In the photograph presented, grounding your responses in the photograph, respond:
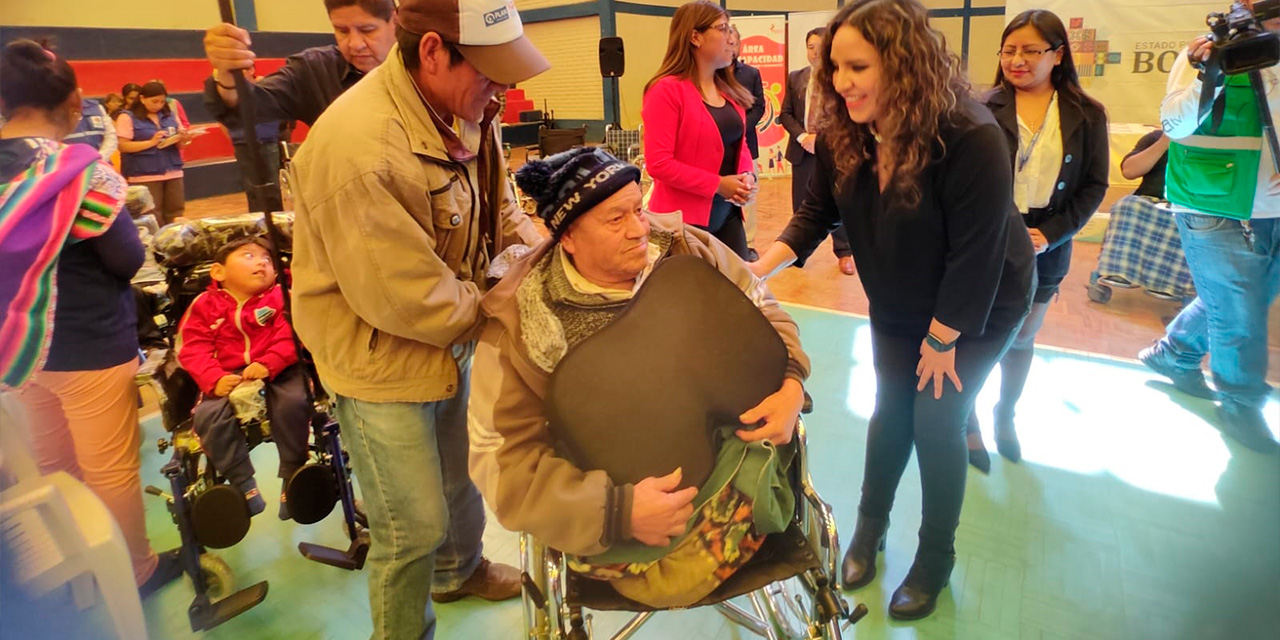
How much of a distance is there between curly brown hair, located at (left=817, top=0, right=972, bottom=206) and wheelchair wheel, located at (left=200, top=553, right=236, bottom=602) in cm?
198

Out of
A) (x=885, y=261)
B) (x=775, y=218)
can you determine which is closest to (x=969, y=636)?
(x=885, y=261)

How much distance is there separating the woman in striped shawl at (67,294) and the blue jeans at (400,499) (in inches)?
16.2

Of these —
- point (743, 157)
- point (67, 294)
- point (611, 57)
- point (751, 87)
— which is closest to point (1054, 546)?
point (743, 157)

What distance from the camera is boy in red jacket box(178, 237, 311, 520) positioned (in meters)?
1.83

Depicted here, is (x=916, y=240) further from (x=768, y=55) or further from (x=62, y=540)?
(x=768, y=55)

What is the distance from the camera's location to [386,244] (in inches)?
45.3

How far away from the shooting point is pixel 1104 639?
1.68 m

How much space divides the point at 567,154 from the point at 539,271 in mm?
210

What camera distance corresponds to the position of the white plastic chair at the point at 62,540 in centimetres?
59

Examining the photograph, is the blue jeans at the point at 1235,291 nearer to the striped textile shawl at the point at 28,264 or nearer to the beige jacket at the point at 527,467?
the beige jacket at the point at 527,467

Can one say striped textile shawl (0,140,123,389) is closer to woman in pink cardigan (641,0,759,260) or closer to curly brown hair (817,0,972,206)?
curly brown hair (817,0,972,206)

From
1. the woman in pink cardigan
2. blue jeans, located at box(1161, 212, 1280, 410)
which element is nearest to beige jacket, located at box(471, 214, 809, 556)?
the woman in pink cardigan

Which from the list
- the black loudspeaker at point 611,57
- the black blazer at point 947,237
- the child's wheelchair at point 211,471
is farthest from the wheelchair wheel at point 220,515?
the black loudspeaker at point 611,57

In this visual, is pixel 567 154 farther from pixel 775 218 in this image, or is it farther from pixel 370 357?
pixel 775 218
